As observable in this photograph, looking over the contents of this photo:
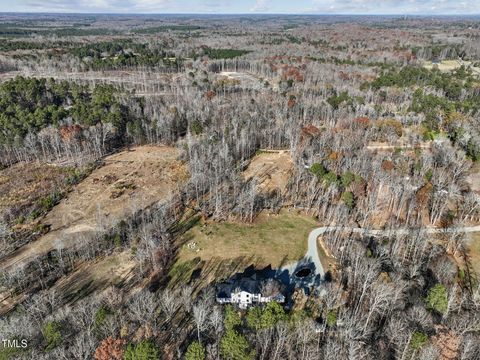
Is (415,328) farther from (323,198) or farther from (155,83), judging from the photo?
(155,83)

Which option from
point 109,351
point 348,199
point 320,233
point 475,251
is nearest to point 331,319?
point 320,233

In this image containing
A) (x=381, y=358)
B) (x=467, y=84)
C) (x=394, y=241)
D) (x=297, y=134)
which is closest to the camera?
(x=381, y=358)

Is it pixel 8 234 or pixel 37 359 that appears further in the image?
pixel 8 234

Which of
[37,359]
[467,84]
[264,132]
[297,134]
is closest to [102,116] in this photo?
[264,132]

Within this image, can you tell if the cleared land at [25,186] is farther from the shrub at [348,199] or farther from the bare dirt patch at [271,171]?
the shrub at [348,199]

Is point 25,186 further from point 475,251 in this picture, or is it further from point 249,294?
point 475,251

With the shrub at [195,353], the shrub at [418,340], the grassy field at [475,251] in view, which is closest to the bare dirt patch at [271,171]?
the grassy field at [475,251]

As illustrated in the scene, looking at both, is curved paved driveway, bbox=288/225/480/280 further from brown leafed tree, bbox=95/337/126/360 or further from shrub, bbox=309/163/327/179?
brown leafed tree, bbox=95/337/126/360

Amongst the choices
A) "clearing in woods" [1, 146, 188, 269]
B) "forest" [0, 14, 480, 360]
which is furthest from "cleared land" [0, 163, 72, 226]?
"clearing in woods" [1, 146, 188, 269]
